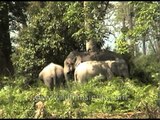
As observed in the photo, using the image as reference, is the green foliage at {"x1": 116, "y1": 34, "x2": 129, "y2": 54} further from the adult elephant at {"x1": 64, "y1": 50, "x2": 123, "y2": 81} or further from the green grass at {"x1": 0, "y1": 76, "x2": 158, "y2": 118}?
the adult elephant at {"x1": 64, "y1": 50, "x2": 123, "y2": 81}

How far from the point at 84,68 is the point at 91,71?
307 millimetres

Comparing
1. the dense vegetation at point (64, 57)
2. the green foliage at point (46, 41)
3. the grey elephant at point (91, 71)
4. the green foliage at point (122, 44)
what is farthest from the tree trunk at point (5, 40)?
the green foliage at point (122, 44)

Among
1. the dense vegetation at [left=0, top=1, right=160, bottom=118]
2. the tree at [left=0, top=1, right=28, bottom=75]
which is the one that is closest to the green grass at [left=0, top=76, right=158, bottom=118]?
the dense vegetation at [left=0, top=1, right=160, bottom=118]

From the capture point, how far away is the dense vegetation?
13.0 meters

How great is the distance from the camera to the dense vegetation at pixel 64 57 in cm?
1299

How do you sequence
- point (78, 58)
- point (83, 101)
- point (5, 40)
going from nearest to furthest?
point (83, 101) < point (78, 58) < point (5, 40)

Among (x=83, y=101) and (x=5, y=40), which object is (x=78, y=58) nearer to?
(x=5, y=40)

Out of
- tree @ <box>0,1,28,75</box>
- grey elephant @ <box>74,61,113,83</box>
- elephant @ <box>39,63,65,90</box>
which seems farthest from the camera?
tree @ <box>0,1,28,75</box>

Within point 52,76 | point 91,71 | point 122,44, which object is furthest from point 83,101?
point 52,76

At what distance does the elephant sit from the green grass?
430 cm

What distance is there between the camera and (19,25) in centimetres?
2759

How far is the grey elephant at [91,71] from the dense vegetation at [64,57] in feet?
2.89

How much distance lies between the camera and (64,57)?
22484 millimetres

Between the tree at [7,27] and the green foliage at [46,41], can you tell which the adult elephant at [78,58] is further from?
the tree at [7,27]
